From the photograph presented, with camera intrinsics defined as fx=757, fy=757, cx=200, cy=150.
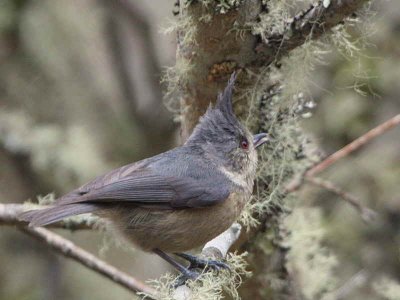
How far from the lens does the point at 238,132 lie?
3.70 metres

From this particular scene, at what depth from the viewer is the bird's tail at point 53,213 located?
Result: 10.4ft

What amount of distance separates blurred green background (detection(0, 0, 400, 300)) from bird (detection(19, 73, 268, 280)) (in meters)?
1.05

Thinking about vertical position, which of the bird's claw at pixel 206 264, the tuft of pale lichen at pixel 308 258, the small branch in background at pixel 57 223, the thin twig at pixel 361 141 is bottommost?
the tuft of pale lichen at pixel 308 258

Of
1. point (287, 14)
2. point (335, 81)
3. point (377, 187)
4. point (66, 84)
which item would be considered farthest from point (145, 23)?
point (287, 14)

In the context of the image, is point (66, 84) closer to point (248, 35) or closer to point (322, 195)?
point (322, 195)

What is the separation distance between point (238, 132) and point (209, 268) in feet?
2.31

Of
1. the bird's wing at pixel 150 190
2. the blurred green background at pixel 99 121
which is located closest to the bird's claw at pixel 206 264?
the bird's wing at pixel 150 190

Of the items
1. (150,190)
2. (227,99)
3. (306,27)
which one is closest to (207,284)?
(150,190)

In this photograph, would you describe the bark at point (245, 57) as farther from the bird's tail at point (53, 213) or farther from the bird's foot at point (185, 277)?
the bird's tail at point (53, 213)

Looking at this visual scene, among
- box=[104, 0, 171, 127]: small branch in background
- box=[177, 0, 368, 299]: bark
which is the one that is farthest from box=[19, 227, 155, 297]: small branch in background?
box=[104, 0, 171, 127]: small branch in background

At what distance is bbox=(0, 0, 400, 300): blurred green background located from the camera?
491 cm

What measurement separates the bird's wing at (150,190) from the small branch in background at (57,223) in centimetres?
37

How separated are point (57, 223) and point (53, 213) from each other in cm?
72

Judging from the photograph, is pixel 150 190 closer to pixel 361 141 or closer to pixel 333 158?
pixel 333 158
